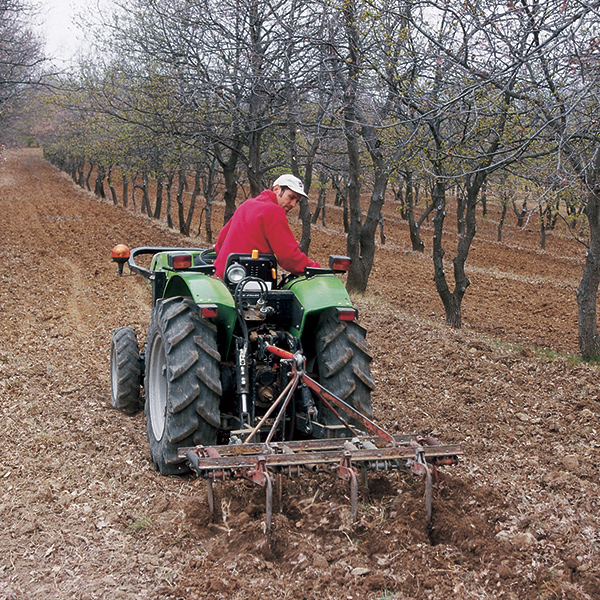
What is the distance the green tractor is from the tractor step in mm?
355

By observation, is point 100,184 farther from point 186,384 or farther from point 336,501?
point 336,501

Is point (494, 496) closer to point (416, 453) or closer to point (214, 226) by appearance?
point (416, 453)

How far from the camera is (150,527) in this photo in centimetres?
382

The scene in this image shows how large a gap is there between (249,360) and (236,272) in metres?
0.64


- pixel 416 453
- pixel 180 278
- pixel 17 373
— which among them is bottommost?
pixel 17 373

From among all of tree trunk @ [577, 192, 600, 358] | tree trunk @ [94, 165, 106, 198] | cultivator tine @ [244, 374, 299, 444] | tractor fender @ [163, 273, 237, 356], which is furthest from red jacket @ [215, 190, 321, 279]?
tree trunk @ [94, 165, 106, 198]

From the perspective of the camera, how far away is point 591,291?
9078 millimetres

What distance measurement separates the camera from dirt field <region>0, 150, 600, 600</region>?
3234 millimetres

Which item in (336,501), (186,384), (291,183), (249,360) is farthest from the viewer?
(291,183)

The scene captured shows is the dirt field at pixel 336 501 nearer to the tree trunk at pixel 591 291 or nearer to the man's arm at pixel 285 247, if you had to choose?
the tree trunk at pixel 591 291

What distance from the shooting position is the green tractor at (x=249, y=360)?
431 cm

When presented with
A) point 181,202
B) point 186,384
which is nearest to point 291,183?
point 186,384

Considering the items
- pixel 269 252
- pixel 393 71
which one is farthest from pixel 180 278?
pixel 393 71

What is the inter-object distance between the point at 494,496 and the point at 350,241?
9.88 m
